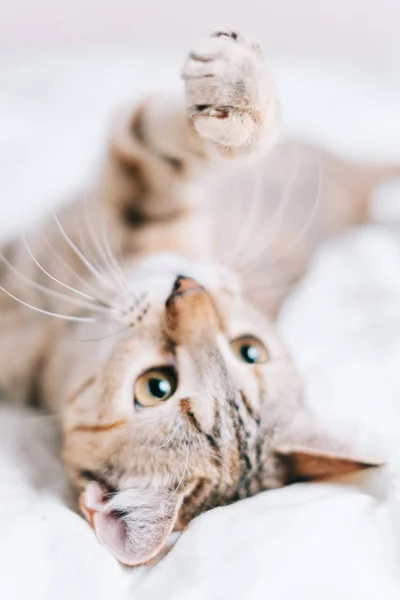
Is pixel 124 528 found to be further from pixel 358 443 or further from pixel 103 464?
pixel 358 443

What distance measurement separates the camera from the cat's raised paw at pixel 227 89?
83 cm

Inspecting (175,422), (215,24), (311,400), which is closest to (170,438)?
(175,422)

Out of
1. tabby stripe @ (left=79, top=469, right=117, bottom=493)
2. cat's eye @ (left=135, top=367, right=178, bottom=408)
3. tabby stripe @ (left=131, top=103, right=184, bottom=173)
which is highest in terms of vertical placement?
tabby stripe @ (left=131, top=103, right=184, bottom=173)

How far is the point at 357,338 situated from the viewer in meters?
1.32

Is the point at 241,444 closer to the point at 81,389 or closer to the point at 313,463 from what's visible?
the point at 313,463

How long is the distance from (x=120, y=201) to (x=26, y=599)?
2.54ft

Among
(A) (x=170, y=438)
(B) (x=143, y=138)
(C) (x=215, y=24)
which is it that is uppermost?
(C) (x=215, y=24)

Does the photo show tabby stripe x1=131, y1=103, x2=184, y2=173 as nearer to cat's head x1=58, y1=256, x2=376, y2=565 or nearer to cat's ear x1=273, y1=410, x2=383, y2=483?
cat's head x1=58, y1=256, x2=376, y2=565

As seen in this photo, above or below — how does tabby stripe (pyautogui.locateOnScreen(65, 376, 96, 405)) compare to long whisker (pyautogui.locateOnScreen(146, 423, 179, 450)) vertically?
above

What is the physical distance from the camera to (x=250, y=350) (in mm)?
1003

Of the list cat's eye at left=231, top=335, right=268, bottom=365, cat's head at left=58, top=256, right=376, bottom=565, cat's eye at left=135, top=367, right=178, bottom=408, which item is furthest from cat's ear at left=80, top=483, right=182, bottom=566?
cat's eye at left=231, top=335, right=268, bottom=365

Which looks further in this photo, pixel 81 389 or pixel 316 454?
pixel 81 389

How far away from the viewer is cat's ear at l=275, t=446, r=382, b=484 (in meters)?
0.88

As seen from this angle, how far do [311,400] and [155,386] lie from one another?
34 cm
